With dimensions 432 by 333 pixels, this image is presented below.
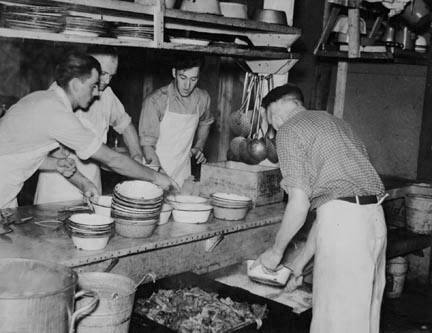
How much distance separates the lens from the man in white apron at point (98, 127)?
16.2ft

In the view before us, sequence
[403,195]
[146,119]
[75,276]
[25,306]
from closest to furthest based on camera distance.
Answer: [25,306], [75,276], [146,119], [403,195]

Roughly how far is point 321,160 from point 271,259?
784mm

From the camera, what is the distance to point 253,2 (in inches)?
305

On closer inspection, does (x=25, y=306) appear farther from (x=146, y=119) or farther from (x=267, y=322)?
(x=146, y=119)

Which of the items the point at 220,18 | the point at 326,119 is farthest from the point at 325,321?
the point at 220,18

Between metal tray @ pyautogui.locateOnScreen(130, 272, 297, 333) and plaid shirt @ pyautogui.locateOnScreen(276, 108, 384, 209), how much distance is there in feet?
2.53

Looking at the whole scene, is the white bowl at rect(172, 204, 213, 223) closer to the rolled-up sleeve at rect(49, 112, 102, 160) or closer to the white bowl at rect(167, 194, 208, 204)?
the white bowl at rect(167, 194, 208, 204)

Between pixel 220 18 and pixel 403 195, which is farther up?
pixel 220 18

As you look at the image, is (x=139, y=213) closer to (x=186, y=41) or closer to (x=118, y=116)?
(x=186, y=41)

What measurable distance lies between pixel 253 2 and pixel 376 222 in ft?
15.9

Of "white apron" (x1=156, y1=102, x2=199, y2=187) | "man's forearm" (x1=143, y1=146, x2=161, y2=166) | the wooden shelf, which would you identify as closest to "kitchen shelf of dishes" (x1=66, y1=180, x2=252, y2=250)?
"man's forearm" (x1=143, y1=146, x2=161, y2=166)

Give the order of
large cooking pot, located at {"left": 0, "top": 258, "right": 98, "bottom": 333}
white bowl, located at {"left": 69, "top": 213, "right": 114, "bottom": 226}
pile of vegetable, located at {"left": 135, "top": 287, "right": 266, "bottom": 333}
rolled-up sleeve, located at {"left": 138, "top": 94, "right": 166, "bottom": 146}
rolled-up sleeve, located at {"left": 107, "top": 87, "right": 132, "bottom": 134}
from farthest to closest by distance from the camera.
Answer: rolled-up sleeve, located at {"left": 138, "top": 94, "right": 166, "bottom": 146}, rolled-up sleeve, located at {"left": 107, "top": 87, "right": 132, "bottom": 134}, pile of vegetable, located at {"left": 135, "top": 287, "right": 266, "bottom": 333}, white bowl, located at {"left": 69, "top": 213, "right": 114, "bottom": 226}, large cooking pot, located at {"left": 0, "top": 258, "right": 98, "bottom": 333}

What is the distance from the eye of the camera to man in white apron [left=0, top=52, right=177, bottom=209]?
154 inches

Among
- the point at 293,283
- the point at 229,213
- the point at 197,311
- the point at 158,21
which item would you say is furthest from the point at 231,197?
the point at 158,21
